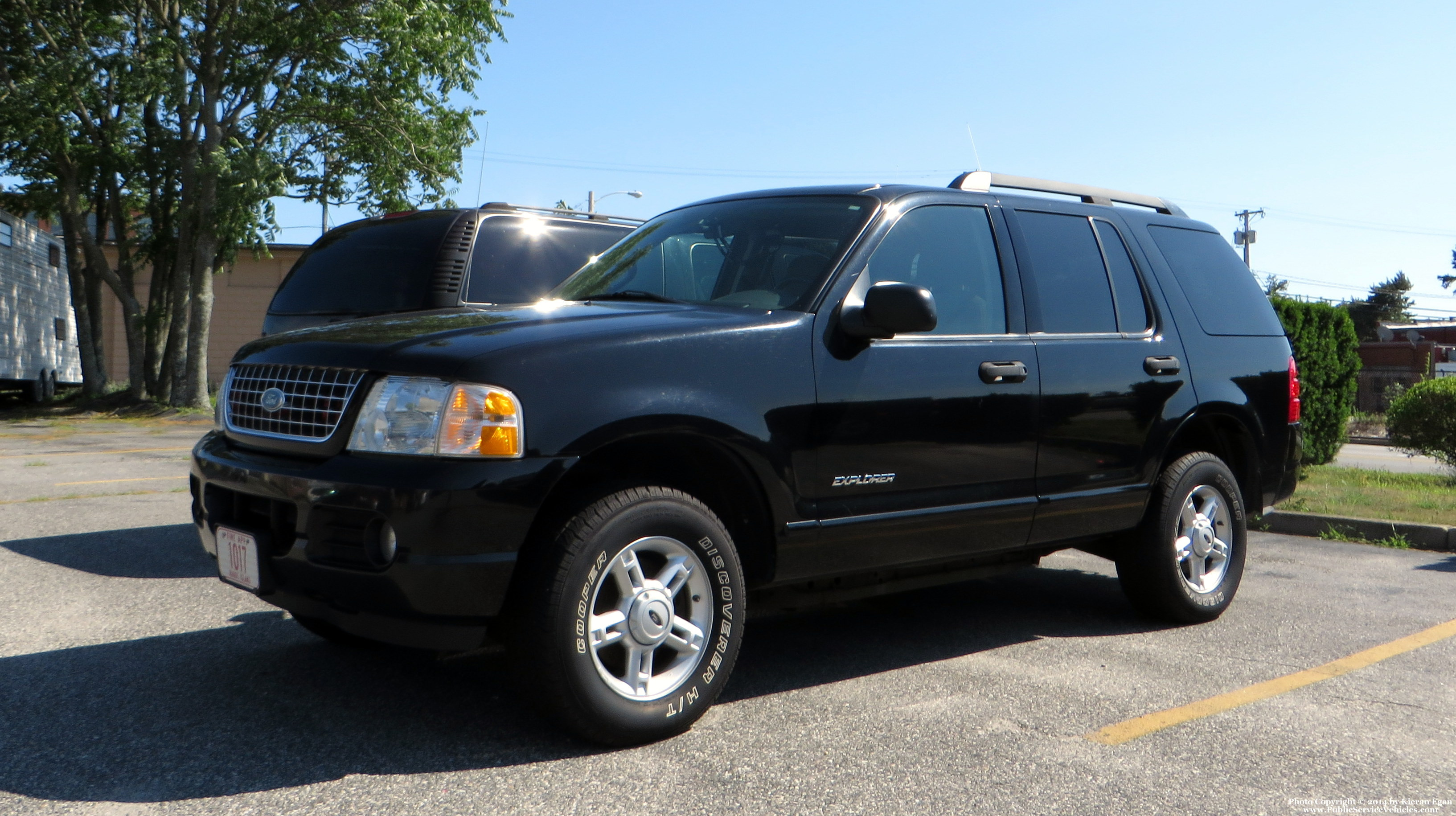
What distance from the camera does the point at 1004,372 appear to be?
4492mm

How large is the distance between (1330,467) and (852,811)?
38.0 ft

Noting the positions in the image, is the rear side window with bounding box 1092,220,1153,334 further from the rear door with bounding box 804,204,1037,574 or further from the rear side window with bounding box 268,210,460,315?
the rear side window with bounding box 268,210,460,315

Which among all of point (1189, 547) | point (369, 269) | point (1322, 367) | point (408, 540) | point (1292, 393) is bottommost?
point (1189, 547)

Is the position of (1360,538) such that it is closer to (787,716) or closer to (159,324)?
(787,716)

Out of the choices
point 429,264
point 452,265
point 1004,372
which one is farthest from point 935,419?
point 429,264

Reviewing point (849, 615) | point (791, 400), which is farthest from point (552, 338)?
point (849, 615)

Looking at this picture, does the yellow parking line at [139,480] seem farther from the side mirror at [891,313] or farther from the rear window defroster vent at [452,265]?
the side mirror at [891,313]

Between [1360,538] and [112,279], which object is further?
[112,279]

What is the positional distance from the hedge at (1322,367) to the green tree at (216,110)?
15178 mm

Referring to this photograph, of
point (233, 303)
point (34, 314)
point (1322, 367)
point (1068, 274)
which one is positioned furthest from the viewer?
point (233, 303)

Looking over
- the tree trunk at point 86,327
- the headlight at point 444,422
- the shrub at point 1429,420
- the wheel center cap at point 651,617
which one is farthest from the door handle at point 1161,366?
the tree trunk at point 86,327

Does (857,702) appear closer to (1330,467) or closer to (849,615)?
(849,615)

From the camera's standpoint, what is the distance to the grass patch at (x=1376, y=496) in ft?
28.1

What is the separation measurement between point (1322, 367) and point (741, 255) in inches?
386
